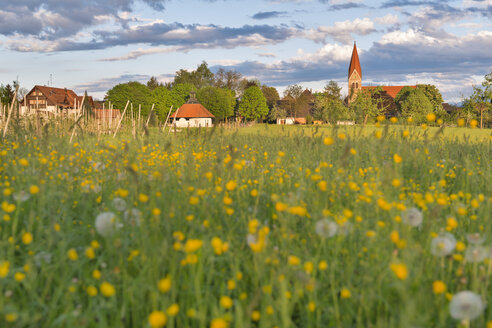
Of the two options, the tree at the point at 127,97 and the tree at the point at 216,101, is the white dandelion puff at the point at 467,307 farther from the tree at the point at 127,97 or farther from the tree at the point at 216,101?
the tree at the point at 216,101

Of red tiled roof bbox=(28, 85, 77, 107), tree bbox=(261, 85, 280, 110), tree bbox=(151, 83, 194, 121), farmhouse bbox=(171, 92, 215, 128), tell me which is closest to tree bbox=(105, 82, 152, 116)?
tree bbox=(151, 83, 194, 121)

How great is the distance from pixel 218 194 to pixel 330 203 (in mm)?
1110

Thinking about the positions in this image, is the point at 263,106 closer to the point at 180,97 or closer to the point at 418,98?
the point at 180,97

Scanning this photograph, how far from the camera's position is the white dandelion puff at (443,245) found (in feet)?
6.95

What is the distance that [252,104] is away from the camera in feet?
265

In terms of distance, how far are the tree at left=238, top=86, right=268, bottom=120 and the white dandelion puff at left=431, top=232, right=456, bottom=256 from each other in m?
78.8

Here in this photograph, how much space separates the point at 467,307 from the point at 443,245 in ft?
1.97

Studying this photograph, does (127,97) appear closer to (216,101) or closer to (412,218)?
(216,101)

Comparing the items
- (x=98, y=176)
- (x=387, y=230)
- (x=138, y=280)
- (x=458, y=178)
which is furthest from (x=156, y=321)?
(x=458, y=178)

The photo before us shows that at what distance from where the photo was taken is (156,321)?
1271 mm

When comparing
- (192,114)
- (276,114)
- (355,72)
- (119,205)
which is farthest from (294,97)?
(119,205)

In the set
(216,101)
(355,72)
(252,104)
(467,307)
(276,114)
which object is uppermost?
(355,72)

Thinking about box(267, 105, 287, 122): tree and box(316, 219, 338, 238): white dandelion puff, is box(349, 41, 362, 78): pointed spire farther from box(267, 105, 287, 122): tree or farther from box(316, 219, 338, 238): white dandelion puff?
box(316, 219, 338, 238): white dandelion puff

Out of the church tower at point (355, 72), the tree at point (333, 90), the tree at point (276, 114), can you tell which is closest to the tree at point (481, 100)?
the tree at point (333, 90)
